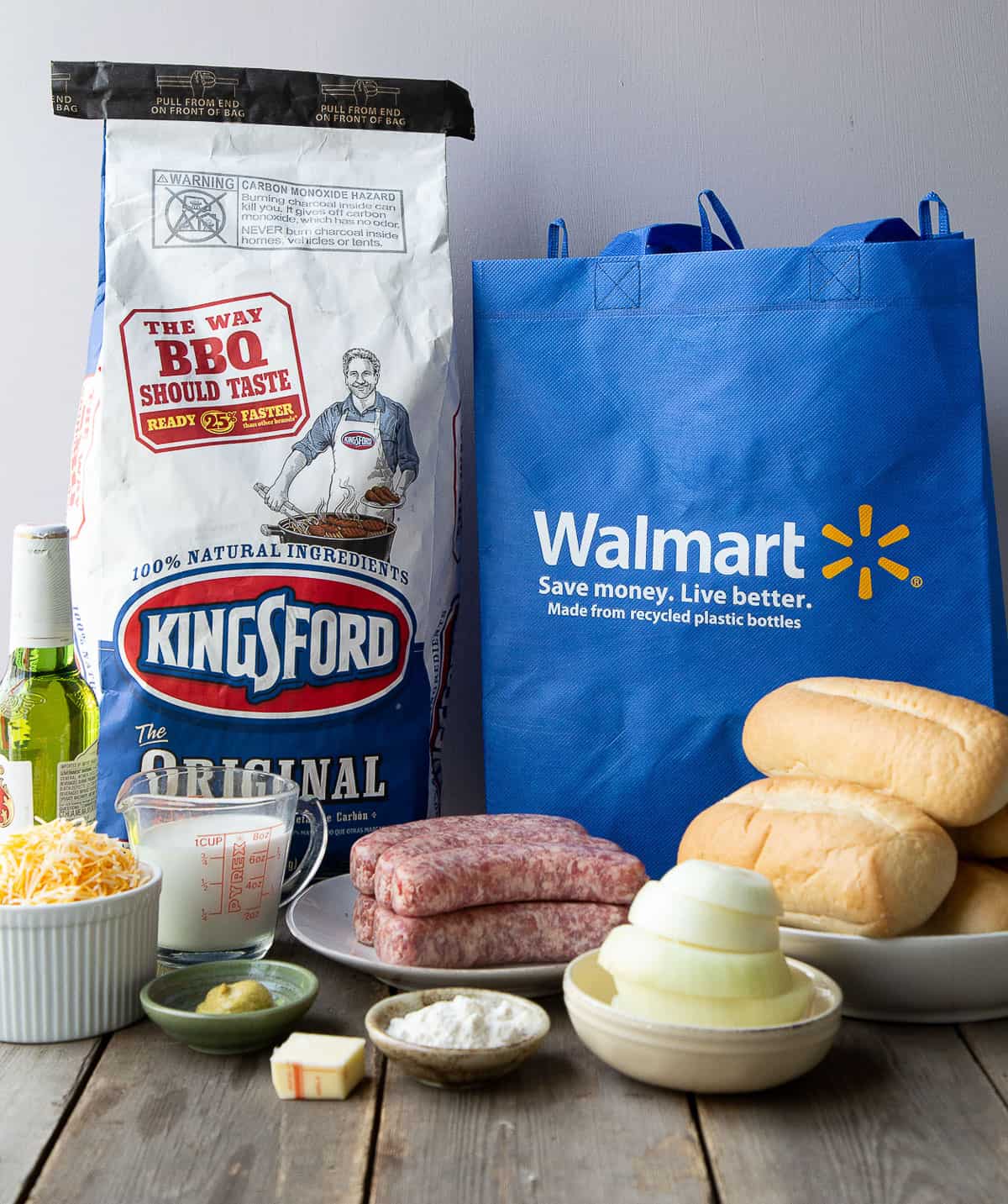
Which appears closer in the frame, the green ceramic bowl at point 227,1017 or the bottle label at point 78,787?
the green ceramic bowl at point 227,1017

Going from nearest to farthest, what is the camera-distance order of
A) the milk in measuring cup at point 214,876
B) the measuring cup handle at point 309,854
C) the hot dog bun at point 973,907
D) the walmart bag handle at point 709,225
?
the hot dog bun at point 973,907 < the milk in measuring cup at point 214,876 < the measuring cup handle at point 309,854 < the walmart bag handle at point 709,225

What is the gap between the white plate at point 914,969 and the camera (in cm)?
89

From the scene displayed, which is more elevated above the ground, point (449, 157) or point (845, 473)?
Result: point (449, 157)

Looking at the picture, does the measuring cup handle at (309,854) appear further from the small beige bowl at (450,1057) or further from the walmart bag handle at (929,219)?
the walmart bag handle at (929,219)

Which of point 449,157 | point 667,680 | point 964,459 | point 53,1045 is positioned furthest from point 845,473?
point 53,1045

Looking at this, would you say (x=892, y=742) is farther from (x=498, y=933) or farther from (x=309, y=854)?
(x=309, y=854)

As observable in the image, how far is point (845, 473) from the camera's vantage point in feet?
3.90

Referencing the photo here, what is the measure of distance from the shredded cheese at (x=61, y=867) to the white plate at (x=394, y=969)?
0.16 metres

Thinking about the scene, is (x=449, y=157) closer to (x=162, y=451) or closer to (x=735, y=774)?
(x=162, y=451)

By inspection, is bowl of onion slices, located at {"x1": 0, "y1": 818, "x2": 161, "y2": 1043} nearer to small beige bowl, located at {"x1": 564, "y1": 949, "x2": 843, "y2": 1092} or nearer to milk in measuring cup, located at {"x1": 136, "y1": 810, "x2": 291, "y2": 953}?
milk in measuring cup, located at {"x1": 136, "y1": 810, "x2": 291, "y2": 953}

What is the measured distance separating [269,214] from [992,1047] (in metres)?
1.03

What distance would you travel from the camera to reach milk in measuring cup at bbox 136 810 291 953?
1.03 metres

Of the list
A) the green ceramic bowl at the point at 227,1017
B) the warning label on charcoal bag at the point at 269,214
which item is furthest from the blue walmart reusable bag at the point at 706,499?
the green ceramic bowl at the point at 227,1017

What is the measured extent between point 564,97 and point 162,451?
62 centimetres
